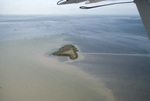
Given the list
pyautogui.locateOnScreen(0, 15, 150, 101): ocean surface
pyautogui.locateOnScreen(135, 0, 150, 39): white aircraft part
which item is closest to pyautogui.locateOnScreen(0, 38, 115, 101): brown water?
pyautogui.locateOnScreen(0, 15, 150, 101): ocean surface

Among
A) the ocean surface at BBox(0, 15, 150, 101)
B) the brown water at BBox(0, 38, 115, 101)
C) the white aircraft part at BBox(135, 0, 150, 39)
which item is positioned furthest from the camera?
the ocean surface at BBox(0, 15, 150, 101)

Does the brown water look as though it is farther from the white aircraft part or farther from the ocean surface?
the white aircraft part

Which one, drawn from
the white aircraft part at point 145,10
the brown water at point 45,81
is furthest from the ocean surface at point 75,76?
the white aircraft part at point 145,10

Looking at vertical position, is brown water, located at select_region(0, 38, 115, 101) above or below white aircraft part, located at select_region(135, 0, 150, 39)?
below

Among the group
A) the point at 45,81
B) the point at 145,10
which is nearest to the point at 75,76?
the point at 45,81

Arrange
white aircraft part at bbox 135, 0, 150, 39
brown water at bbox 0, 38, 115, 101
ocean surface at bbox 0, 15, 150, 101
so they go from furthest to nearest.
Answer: ocean surface at bbox 0, 15, 150, 101, brown water at bbox 0, 38, 115, 101, white aircraft part at bbox 135, 0, 150, 39

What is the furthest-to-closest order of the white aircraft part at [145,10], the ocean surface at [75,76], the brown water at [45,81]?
the ocean surface at [75,76]
the brown water at [45,81]
the white aircraft part at [145,10]

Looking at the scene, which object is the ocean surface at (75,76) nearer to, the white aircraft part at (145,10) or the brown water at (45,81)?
the brown water at (45,81)

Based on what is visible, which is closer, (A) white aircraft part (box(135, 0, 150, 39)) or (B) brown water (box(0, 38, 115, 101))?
(A) white aircraft part (box(135, 0, 150, 39))

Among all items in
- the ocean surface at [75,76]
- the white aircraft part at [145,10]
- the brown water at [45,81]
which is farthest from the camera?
the ocean surface at [75,76]

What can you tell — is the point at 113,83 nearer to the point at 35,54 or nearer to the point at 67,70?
the point at 67,70
